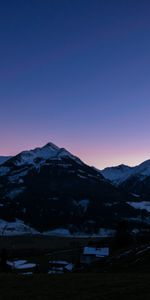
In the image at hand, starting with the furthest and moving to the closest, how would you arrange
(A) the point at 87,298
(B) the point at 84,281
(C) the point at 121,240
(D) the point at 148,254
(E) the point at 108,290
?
(C) the point at 121,240, (D) the point at 148,254, (B) the point at 84,281, (E) the point at 108,290, (A) the point at 87,298

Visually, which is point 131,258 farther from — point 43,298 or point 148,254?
point 43,298

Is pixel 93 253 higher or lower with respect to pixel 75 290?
lower

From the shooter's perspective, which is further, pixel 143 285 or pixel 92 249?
pixel 92 249

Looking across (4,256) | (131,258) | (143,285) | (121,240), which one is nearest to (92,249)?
(121,240)

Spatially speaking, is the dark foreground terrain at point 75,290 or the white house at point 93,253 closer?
the dark foreground terrain at point 75,290

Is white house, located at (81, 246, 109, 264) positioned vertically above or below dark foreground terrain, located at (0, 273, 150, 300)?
below

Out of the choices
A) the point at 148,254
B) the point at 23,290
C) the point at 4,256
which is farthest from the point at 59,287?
the point at 4,256

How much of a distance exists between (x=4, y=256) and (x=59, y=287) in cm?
5641

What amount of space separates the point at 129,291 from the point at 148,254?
42559 millimetres

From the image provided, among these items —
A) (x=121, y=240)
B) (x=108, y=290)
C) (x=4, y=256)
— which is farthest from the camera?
(x=121, y=240)

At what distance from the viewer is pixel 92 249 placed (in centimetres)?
11950

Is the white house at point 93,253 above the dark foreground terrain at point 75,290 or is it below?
below

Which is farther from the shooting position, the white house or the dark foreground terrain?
the white house

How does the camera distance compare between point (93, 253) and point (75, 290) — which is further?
point (93, 253)
